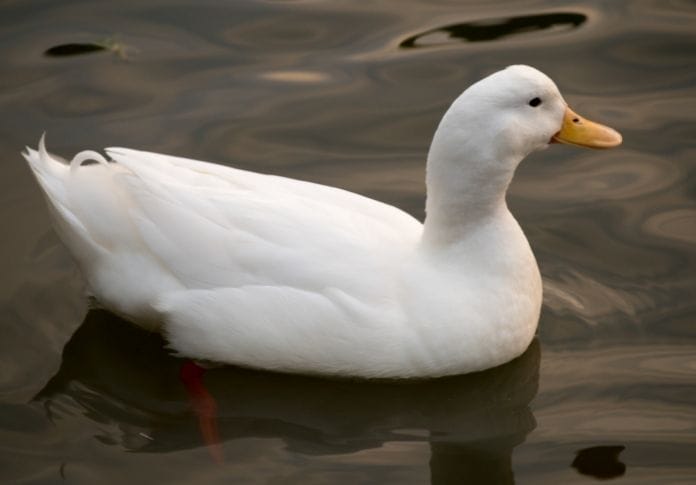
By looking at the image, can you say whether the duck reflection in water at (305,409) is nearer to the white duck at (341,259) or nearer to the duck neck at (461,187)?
the white duck at (341,259)

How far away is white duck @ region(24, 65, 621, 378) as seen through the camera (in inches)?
196

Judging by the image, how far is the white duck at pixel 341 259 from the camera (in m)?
4.97

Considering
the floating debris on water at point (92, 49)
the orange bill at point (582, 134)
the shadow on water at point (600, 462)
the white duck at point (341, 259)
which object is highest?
the floating debris on water at point (92, 49)

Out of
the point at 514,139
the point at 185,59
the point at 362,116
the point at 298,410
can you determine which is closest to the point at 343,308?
the point at 298,410

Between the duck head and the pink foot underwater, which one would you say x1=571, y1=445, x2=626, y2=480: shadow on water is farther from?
the pink foot underwater

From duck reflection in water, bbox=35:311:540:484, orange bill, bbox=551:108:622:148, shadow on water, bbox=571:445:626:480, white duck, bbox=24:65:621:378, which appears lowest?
shadow on water, bbox=571:445:626:480

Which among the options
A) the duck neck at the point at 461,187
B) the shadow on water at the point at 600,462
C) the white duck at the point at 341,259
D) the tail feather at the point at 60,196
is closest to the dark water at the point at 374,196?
the shadow on water at the point at 600,462

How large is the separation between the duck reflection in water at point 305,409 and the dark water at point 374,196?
0.01 m

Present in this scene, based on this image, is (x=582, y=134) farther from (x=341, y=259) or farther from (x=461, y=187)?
(x=341, y=259)

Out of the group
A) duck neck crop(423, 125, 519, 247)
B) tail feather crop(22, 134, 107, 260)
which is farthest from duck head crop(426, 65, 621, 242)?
tail feather crop(22, 134, 107, 260)

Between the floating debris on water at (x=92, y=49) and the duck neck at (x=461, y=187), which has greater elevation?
the floating debris on water at (x=92, y=49)

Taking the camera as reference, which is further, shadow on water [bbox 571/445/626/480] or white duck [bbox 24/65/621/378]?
white duck [bbox 24/65/621/378]

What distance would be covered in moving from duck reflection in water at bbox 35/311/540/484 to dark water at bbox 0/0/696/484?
A: 1 centimetres

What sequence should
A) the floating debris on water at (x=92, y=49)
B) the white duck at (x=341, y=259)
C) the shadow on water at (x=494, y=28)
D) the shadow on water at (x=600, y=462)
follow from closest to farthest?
the shadow on water at (x=600, y=462) < the white duck at (x=341, y=259) < the floating debris on water at (x=92, y=49) < the shadow on water at (x=494, y=28)
